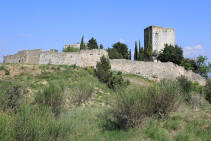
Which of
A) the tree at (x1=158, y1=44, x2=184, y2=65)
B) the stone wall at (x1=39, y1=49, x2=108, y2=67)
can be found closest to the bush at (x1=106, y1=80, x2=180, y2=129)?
the stone wall at (x1=39, y1=49, x2=108, y2=67)

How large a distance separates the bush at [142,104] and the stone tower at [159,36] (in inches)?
1392

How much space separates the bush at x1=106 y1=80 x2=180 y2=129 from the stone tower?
35357 millimetres

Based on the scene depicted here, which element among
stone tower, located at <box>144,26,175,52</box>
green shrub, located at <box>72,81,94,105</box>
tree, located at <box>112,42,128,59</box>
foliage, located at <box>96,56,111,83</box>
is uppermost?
stone tower, located at <box>144,26,175,52</box>

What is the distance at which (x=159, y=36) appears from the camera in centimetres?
4484

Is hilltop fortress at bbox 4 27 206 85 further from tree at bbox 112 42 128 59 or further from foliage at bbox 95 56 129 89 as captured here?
tree at bbox 112 42 128 59

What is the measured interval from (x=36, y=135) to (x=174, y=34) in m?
44.1

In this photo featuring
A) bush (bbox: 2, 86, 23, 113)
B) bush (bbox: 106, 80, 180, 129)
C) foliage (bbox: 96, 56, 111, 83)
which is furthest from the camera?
foliage (bbox: 96, 56, 111, 83)

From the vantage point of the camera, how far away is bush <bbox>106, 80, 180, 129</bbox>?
8789mm

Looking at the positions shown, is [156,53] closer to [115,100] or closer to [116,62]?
[116,62]

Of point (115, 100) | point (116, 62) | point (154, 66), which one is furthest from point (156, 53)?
point (115, 100)

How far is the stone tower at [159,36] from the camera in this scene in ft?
146

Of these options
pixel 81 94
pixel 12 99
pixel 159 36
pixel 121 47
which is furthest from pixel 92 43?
pixel 12 99

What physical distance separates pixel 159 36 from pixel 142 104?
37.7 m

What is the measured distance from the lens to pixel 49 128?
18.7 feet
